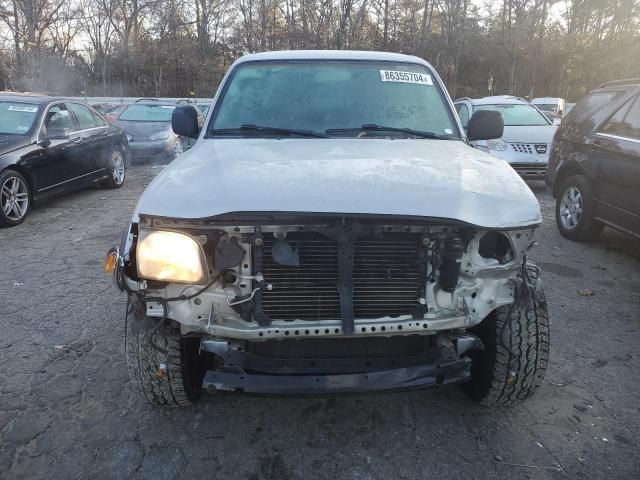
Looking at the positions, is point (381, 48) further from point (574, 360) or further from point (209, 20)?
point (574, 360)

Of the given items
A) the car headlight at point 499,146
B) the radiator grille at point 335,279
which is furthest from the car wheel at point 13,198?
the car headlight at point 499,146

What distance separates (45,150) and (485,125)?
6111 mm

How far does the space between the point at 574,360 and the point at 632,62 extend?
99.9ft

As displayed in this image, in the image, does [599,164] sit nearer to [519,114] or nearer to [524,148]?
[524,148]

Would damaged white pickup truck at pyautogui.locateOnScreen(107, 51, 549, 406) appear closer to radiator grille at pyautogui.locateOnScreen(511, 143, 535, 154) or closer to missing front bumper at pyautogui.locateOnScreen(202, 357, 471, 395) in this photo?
missing front bumper at pyautogui.locateOnScreen(202, 357, 471, 395)

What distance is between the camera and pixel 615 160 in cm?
529

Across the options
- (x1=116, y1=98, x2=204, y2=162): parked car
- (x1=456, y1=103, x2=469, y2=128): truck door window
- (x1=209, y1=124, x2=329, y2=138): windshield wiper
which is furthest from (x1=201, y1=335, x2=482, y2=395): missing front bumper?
(x1=116, y1=98, x2=204, y2=162): parked car

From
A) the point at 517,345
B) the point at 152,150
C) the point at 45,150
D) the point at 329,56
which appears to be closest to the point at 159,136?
the point at 152,150

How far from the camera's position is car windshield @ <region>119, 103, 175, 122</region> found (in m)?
12.8

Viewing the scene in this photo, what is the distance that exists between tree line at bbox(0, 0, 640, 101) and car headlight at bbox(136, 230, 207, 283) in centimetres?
2552

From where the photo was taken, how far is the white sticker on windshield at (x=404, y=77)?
3819mm

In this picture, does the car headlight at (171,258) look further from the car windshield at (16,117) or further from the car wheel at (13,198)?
Result: the car windshield at (16,117)

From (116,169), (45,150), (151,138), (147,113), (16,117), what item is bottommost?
(116,169)

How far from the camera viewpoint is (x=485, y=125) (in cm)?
403
